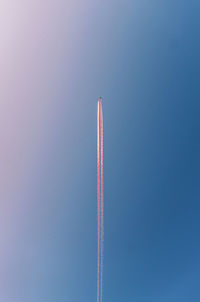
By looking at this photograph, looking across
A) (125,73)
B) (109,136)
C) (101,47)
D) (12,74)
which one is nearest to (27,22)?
(12,74)

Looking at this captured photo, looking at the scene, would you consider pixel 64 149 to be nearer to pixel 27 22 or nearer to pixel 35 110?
pixel 35 110

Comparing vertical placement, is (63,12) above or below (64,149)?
above

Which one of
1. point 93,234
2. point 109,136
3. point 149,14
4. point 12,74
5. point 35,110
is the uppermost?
point 149,14

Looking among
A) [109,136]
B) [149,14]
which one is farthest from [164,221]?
[149,14]

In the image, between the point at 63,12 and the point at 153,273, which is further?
the point at 153,273

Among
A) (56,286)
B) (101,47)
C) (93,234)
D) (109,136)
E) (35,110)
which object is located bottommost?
(56,286)

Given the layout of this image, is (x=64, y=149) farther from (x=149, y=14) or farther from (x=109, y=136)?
(x=149, y=14)

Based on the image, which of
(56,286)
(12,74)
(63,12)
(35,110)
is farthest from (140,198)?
(63,12)

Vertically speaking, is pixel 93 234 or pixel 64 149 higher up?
pixel 64 149

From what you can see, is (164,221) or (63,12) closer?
(63,12)
